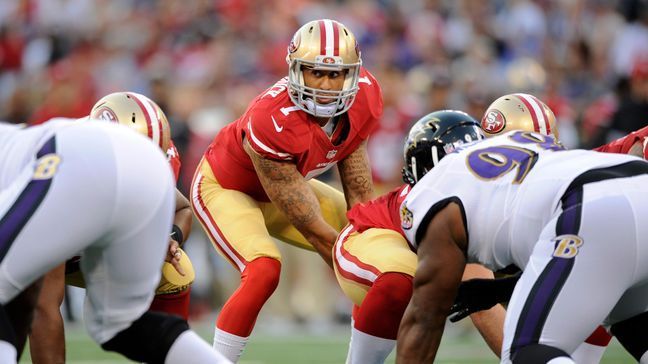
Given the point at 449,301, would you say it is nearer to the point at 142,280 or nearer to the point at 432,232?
the point at 432,232

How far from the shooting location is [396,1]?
12195 mm

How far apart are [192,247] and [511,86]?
126 inches

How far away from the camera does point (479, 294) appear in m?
4.05

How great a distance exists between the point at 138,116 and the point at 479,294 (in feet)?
5.81

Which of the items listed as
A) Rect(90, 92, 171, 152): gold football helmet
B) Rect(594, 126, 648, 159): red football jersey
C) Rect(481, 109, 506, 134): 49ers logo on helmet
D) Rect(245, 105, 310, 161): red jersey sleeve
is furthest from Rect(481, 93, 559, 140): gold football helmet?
Rect(90, 92, 171, 152): gold football helmet

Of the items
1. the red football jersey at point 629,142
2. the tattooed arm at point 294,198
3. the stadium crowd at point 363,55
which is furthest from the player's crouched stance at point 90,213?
the stadium crowd at point 363,55

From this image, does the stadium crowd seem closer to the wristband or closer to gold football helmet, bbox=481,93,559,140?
gold football helmet, bbox=481,93,559,140

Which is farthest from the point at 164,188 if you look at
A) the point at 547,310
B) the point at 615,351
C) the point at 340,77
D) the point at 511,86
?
the point at 511,86

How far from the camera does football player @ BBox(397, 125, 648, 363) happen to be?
332cm

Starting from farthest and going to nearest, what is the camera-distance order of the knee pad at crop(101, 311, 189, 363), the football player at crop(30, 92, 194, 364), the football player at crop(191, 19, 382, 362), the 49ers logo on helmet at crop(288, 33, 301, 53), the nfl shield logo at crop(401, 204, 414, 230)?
the 49ers logo on helmet at crop(288, 33, 301, 53), the football player at crop(191, 19, 382, 362), the football player at crop(30, 92, 194, 364), the nfl shield logo at crop(401, 204, 414, 230), the knee pad at crop(101, 311, 189, 363)

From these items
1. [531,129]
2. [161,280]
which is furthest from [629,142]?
[161,280]

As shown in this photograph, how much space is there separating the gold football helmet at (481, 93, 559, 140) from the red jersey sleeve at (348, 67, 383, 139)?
1.99 ft

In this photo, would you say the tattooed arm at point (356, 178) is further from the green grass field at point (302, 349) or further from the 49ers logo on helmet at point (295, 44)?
the green grass field at point (302, 349)

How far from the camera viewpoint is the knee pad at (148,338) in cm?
349
